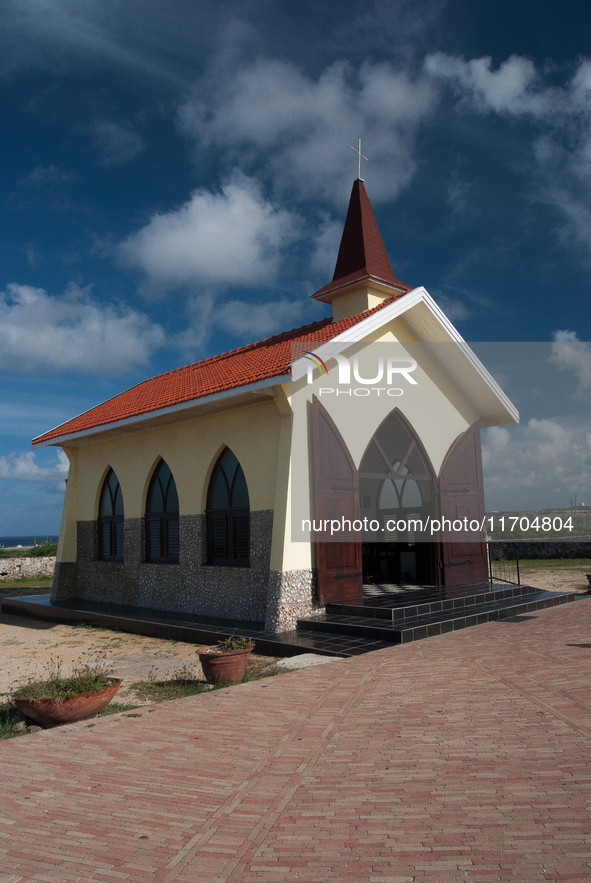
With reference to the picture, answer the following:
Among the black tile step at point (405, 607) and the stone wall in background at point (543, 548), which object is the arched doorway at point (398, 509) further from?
the stone wall in background at point (543, 548)

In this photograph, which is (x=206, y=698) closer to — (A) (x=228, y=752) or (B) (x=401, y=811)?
(A) (x=228, y=752)

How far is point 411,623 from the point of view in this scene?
9.78 metres

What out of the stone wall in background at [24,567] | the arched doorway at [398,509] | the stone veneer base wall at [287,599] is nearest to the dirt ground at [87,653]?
the stone veneer base wall at [287,599]

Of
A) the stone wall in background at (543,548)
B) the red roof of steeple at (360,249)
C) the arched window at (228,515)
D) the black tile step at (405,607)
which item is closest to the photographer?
the black tile step at (405,607)

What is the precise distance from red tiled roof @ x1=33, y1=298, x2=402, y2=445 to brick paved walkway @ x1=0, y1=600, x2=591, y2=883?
5.47 m

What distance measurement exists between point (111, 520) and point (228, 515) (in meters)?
5.07

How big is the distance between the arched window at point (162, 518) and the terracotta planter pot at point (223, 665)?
5.97 m

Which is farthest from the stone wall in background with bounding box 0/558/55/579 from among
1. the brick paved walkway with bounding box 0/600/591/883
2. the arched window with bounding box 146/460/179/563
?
the brick paved walkway with bounding box 0/600/591/883

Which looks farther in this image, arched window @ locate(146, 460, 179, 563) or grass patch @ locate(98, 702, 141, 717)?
arched window @ locate(146, 460, 179, 563)

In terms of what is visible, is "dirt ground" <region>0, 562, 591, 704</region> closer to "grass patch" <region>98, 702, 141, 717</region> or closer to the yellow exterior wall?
"grass patch" <region>98, 702, 141, 717</region>

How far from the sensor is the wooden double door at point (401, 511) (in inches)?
434

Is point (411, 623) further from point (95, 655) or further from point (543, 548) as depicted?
point (543, 548)

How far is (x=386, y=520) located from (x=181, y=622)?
23.0 feet

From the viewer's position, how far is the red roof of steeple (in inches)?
603
